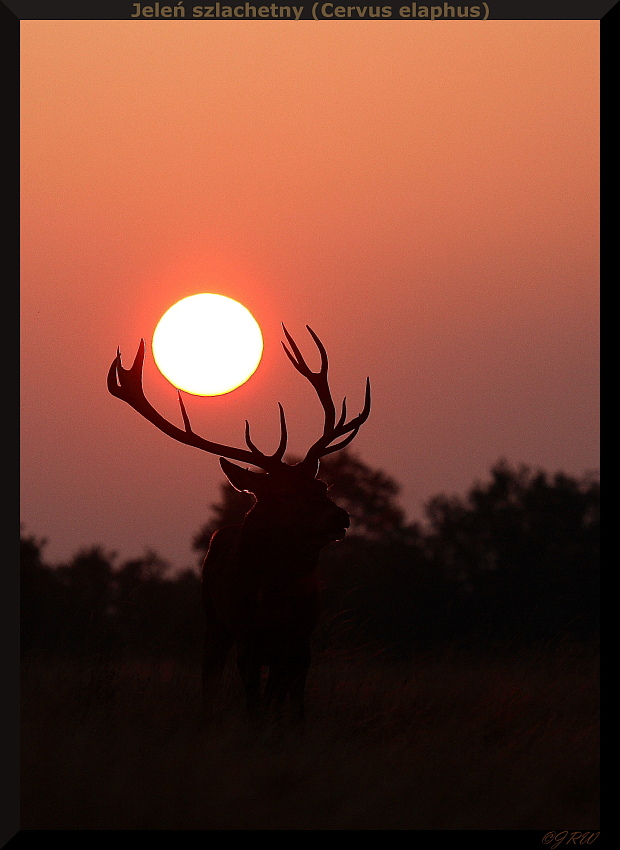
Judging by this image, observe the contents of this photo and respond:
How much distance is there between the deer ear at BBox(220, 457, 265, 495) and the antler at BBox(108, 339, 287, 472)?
0.45 ft

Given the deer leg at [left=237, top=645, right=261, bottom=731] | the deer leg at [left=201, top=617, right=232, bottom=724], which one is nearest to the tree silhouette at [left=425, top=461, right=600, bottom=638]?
the deer leg at [left=201, top=617, right=232, bottom=724]

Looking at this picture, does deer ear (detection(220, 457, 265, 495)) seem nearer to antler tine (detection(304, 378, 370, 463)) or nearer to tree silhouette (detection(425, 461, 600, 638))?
antler tine (detection(304, 378, 370, 463))

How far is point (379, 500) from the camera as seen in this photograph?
65.2ft

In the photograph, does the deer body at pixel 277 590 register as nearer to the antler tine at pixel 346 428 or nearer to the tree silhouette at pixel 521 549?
the antler tine at pixel 346 428

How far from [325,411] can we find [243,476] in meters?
1.00

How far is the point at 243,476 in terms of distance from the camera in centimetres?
707

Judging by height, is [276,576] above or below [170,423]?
below

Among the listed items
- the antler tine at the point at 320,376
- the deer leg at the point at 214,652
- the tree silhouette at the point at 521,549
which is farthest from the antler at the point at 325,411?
the tree silhouette at the point at 521,549

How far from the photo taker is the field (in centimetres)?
551

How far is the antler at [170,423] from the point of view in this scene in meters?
7.23

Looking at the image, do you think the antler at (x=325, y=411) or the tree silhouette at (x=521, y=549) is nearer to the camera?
the antler at (x=325, y=411)

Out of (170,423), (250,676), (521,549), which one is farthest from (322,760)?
(521,549)

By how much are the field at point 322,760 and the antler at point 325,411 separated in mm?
1744

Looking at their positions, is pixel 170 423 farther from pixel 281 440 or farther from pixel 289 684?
pixel 289 684
